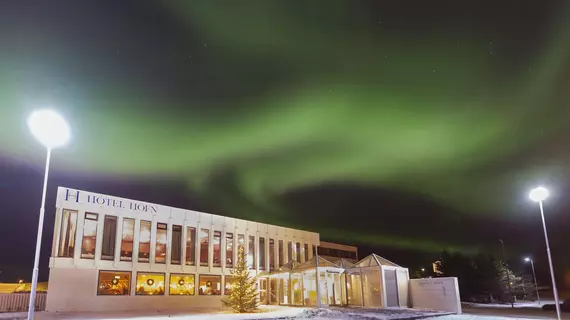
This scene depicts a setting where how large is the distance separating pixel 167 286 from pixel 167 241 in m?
4.04

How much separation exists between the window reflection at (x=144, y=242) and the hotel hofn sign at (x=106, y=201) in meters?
1.35

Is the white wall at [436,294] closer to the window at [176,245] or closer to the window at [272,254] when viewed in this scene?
the window at [272,254]

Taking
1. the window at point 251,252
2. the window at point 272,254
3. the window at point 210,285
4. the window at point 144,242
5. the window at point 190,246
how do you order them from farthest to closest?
the window at point 272,254 → the window at point 251,252 → the window at point 210,285 → the window at point 190,246 → the window at point 144,242

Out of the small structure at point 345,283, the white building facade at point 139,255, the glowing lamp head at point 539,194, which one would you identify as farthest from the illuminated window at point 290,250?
the glowing lamp head at point 539,194

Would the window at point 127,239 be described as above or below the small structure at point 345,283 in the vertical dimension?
above

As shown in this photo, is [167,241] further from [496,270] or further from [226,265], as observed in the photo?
[496,270]

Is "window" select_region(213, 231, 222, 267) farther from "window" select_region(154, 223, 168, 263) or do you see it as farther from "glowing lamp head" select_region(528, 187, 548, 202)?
"glowing lamp head" select_region(528, 187, 548, 202)

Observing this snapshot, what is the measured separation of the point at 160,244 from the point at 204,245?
4991 mm

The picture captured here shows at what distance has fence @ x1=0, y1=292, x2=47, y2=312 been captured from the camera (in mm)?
30641

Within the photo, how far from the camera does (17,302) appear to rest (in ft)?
102

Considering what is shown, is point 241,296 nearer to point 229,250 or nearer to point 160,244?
point 160,244

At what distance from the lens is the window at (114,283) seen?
3214cm

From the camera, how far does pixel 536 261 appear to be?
83812 millimetres

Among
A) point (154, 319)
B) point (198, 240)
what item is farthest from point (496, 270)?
point (154, 319)
